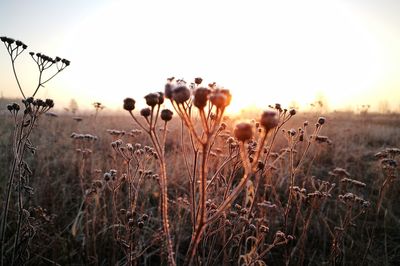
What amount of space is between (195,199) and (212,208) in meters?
0.53

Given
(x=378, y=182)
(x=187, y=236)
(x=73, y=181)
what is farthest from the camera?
(x=378, y=182)

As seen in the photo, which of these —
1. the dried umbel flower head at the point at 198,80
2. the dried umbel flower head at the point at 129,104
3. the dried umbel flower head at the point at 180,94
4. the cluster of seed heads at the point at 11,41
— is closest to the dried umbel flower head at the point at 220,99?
the dried umbel flower head at the point at 180,94

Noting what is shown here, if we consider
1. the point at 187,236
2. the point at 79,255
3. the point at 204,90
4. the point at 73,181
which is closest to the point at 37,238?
the point at 79,255

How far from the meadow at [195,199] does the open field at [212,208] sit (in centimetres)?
3

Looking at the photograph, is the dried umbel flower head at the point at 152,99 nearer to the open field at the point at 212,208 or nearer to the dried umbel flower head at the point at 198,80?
the open field at the point at 212,208

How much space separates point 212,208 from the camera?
10.6 ft

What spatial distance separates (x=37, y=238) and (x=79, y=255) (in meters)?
0.59

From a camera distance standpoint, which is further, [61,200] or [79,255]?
[61,200]

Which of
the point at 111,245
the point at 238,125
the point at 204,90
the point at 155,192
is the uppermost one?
the point at 204,90

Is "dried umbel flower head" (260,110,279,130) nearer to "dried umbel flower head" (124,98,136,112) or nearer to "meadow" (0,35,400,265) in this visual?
"meadow" (0,35,400,265)

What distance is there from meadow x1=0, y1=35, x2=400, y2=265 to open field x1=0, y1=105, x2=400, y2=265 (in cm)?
3

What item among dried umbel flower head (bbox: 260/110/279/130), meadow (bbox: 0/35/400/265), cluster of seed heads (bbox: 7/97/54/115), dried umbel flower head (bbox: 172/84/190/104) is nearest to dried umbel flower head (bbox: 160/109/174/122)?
meadow (bbox: 0/35/400/265)

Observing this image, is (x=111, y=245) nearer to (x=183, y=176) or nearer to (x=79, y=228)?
(x=79, y=228)

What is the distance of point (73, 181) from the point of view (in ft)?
21.1
